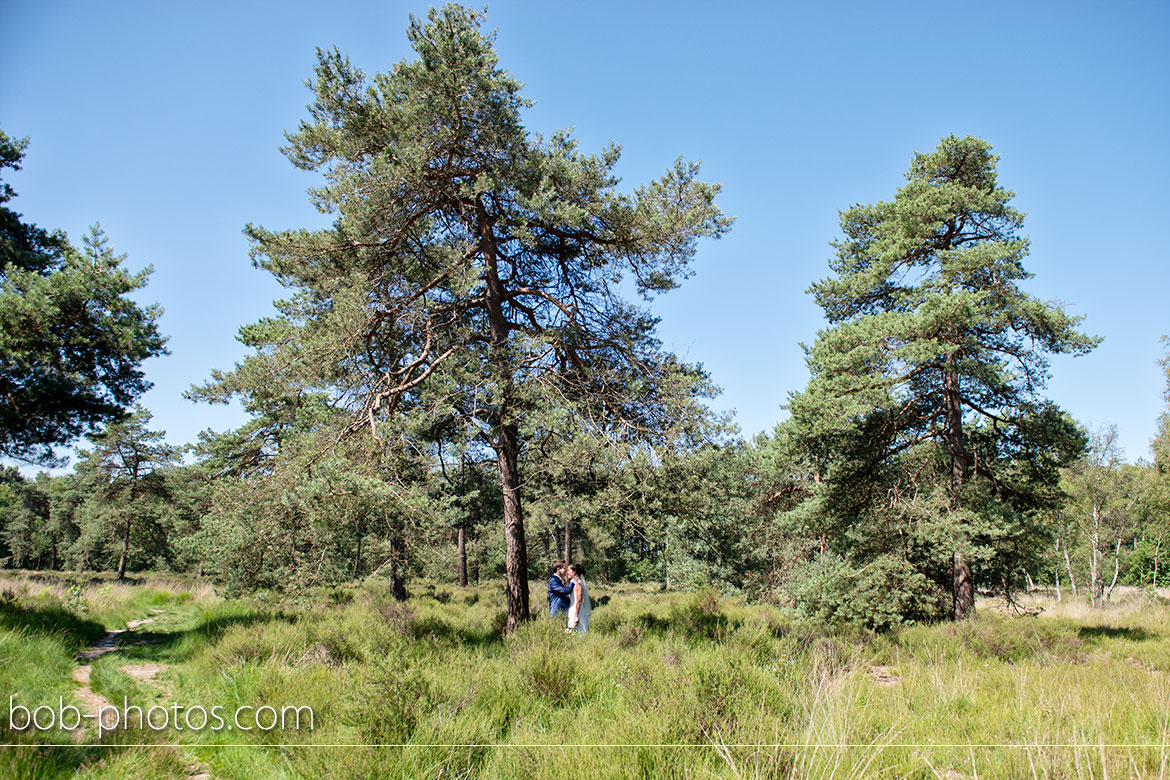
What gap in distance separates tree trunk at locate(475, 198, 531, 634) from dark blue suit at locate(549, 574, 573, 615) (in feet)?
1.55

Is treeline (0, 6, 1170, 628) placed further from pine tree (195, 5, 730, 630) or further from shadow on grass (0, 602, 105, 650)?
shadow on grass (0, 602, 105, 650)

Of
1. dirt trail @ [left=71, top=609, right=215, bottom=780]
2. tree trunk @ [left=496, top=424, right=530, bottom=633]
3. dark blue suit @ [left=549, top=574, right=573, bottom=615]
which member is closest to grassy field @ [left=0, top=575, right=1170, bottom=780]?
dirt trail @ [left=71, top=609, right=215, bottom=780]

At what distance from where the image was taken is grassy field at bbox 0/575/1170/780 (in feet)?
11.4

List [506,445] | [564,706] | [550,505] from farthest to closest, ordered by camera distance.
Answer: [550,505] → [506,445] → [564,706]

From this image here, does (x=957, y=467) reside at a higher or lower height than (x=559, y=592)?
higher

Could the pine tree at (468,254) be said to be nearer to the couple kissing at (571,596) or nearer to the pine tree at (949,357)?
the couple kissing at (571,596)

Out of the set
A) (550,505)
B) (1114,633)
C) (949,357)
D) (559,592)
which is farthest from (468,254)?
(1114,633)

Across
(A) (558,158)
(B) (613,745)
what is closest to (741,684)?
(B) (613,745)

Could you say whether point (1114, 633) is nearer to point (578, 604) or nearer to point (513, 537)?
point (578, 604)

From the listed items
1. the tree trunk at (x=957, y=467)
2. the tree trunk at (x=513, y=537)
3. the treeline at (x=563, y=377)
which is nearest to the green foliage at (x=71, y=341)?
the treeline at (x=563, y=377)

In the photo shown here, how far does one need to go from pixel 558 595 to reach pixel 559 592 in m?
0.06

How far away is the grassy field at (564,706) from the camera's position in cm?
348

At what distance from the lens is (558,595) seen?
31.6ft

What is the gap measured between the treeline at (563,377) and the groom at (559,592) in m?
0.59
